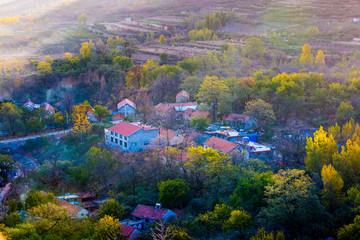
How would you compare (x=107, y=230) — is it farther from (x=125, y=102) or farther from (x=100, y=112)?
(x=125, y=102)

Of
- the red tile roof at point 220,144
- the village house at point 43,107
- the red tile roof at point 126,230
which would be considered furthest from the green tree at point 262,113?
the village house at point 43,107

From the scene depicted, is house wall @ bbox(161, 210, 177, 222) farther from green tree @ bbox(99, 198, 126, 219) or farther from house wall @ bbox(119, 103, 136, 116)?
house wall @ bbox(119, 103, 136, 116)

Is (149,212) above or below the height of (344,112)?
below

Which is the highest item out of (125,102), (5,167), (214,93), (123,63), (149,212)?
(214,93)

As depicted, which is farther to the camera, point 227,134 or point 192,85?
point 192,85

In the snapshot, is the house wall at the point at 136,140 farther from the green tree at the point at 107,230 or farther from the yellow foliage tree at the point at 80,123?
the green tree at the point at 107,230

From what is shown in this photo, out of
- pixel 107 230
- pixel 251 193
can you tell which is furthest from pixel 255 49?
pixel 107 230

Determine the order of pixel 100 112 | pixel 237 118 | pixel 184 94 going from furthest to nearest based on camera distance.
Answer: pixel 184 94, pixel 100 112, pixel 237 118

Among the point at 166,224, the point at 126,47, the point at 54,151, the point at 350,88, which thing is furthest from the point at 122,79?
the point at 166,224
